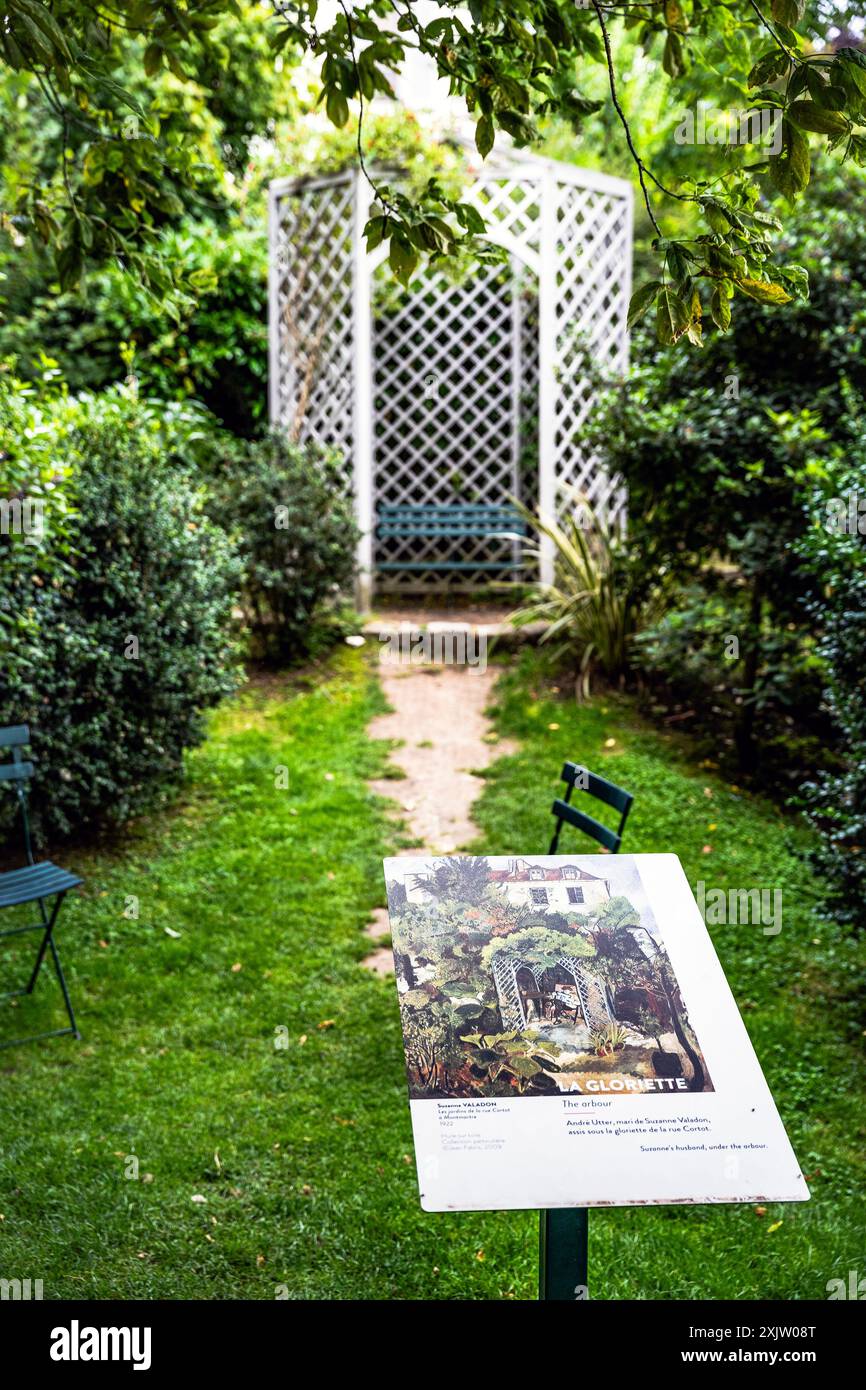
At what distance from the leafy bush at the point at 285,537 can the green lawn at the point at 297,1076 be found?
5.07 feet

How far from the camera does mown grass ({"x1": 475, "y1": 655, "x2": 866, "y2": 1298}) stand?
129 inches

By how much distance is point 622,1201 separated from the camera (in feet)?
6.83

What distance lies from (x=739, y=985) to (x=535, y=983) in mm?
2431

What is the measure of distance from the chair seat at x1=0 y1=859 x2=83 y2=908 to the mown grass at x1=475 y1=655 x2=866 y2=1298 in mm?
2044

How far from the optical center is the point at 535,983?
2521mm

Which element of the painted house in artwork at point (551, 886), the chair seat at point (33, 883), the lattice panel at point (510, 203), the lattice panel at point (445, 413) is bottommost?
the chair seat at point (33, 883)

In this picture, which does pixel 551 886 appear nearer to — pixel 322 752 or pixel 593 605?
pixel 322 752

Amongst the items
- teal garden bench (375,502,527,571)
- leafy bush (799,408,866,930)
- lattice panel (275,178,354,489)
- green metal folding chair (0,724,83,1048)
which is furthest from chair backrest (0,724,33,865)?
teal garden bench (375,502,527,571)

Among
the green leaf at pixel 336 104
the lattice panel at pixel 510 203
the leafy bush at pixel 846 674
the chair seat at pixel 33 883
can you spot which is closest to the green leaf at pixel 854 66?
the green leaf at pixel 336 104

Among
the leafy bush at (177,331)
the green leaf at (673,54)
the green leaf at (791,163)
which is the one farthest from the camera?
the leafy bush at (177,331)

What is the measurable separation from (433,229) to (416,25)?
62 centimetres

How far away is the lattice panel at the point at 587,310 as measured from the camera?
906 centimetres

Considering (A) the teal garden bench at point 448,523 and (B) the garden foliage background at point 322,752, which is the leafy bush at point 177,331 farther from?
(A) the teal garden bench at point 448,523
